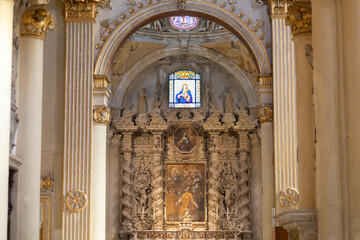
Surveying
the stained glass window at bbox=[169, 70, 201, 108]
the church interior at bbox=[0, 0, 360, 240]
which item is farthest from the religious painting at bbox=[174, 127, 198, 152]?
the stained glass window at bbox=[169, 70, 201, 108]

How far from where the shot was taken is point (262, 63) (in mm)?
22344

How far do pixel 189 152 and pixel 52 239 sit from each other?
11.2 metres

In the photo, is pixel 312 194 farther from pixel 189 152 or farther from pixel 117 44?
pixel 189 152

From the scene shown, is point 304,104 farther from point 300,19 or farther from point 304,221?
point 304,221

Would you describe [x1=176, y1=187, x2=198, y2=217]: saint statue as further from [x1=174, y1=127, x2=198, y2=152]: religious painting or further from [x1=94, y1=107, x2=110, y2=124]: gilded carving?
[x1=94, y1=107, x2=110, y2=124]: gilded carving

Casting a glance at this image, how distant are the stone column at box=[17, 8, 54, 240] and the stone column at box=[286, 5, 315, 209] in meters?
4.64

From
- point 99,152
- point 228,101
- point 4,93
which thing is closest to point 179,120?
point 228,101

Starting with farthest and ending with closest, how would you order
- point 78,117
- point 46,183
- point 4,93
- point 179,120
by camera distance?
point 179,120, point 78,117, point 46,183, point 4,93

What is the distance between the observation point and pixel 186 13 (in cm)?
2311

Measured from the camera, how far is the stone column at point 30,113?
1341cm

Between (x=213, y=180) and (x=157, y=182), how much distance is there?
2264 mm

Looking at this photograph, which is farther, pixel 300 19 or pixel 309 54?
pixel 300 19

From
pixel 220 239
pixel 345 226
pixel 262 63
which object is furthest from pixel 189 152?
pixel 345 226

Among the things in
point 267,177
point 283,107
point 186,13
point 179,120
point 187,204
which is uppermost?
point 186,13
